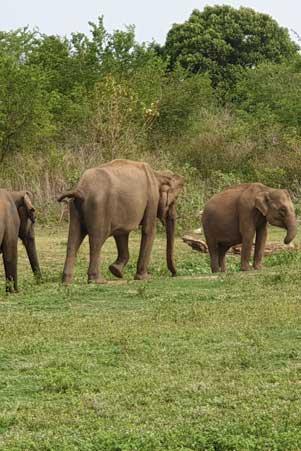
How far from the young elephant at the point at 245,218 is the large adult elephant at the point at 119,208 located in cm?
102

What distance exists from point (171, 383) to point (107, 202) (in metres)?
7.04

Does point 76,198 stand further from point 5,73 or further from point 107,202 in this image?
point 5,73

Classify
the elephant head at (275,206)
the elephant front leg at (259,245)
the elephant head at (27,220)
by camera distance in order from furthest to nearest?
the elephant front leg at (259,245) → the elephant head at (275,206) → the elephant head at (27,220)

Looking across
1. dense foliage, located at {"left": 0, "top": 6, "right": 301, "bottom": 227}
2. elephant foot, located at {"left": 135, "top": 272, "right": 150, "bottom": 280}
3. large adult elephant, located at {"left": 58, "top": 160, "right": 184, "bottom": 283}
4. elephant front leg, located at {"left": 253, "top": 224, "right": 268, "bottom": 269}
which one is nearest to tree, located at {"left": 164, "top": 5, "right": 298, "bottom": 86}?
dense foliage, located at {"left": 0, "top": 6, "right": 301, "bottom": 227}

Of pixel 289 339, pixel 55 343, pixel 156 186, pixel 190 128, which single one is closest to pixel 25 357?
pixel 55 343

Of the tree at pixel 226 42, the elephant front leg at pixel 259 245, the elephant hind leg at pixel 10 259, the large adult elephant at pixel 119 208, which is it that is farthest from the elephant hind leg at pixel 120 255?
the tree at pixel 226 42

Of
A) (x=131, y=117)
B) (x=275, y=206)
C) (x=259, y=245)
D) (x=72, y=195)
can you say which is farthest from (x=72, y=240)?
(x=131, y=117)

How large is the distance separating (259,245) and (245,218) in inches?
21.1

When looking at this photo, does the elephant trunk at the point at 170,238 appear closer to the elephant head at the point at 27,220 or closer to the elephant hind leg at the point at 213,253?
the elephant hind leg at the point at 213,253

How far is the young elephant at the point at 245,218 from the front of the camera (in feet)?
52.7

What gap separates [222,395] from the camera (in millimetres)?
7098

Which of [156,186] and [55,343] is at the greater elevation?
[156,186]

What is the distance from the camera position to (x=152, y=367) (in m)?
8.03

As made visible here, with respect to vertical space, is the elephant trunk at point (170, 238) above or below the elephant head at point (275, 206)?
below
